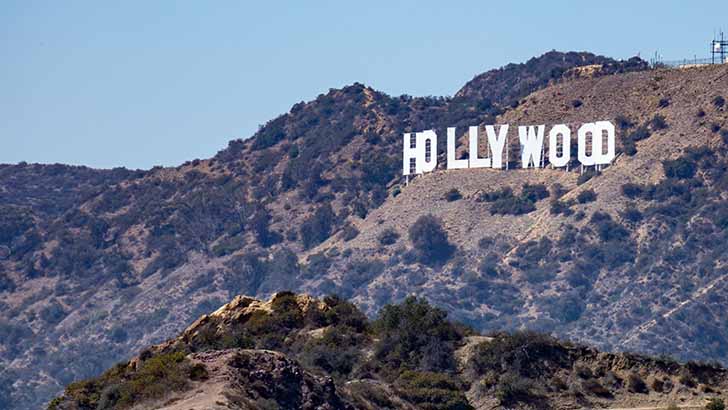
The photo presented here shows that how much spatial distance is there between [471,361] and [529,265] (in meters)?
114

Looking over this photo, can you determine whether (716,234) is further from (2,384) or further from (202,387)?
(202,387)

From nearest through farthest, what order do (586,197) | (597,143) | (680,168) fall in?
(597,143) → (586,197) → (680,168)

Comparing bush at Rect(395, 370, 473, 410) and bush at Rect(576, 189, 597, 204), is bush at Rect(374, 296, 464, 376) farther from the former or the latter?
bush at Rect(576, 189, 597, 204)

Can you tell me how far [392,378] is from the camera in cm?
7988

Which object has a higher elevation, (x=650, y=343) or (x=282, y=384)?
(x=282, y=384)

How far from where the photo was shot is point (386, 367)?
268ft

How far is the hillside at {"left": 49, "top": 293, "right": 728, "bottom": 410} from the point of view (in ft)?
222

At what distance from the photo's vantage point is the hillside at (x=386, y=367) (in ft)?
222

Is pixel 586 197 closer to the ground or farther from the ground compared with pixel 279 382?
closer to the ground

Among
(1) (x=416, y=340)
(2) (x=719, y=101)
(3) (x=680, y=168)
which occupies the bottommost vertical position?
(1) (x=416, y=340)

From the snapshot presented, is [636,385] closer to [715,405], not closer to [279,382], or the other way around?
[715,405]

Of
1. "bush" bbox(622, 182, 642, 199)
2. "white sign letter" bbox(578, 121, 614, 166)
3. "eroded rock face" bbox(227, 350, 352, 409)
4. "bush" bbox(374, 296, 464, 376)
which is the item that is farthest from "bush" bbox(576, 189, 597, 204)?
"eroded rock face" bbox(227, 350, 352, 409)

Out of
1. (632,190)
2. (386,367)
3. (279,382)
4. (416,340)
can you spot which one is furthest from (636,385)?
(632,190)

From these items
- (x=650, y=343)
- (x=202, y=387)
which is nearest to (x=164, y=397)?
(x=202, y=387)
